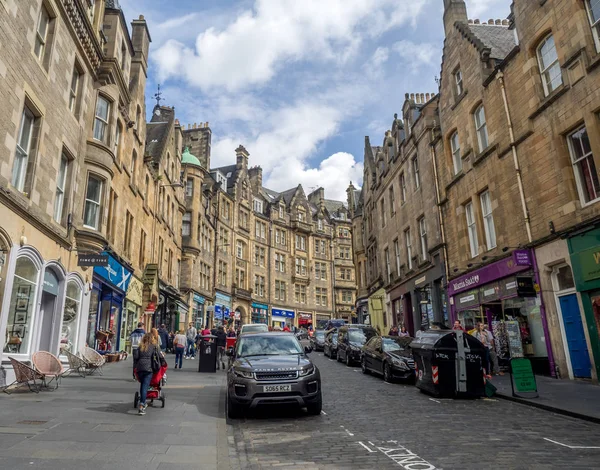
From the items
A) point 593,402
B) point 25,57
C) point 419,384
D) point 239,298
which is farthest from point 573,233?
point 239,298

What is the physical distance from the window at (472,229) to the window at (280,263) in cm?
3908

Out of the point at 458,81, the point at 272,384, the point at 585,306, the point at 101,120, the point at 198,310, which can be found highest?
the point at 458,81

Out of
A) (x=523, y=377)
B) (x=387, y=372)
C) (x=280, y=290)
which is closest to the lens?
(x=523, y=377)

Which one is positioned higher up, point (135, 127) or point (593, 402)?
Result: point (135, 127)

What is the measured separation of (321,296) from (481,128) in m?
46.5

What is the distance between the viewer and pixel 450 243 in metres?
21.2

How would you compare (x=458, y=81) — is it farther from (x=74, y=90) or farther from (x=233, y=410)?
(x=233, y=410)

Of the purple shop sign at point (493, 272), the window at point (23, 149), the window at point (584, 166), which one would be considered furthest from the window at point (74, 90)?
the window at point (584, 166)

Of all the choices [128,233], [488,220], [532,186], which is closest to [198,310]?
[128,233]

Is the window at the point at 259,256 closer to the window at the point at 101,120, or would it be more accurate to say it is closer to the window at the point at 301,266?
the window at the point at 301,266

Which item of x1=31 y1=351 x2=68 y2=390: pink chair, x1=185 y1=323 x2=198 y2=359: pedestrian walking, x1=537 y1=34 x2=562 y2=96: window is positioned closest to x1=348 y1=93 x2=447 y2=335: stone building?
x1=537 y1=34 x2=562 y2=96: window

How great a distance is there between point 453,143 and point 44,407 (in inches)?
774

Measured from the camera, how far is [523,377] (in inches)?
408

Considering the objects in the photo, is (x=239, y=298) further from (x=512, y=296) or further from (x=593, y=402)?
(x=593, y=402)
